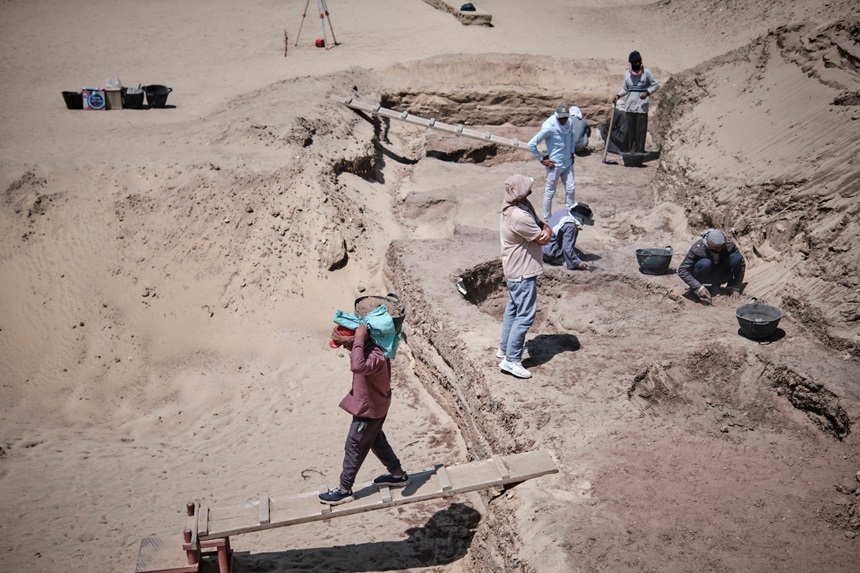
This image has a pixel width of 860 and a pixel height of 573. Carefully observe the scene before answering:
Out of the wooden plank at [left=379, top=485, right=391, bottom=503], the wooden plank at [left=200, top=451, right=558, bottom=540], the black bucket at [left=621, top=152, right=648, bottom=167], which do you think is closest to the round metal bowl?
the wooden plank at [left=200, top=451, right=558, bottom=540]

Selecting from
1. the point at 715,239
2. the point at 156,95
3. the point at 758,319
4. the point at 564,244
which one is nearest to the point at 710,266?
the point at 715,239

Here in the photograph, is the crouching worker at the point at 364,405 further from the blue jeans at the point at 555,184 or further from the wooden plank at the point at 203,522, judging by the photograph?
the blue jeans at the point at 555,184

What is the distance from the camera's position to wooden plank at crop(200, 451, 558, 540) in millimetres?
6043

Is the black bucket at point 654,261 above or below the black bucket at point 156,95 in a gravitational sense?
above

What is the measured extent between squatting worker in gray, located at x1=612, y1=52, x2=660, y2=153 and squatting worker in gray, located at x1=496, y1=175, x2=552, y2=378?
787 centimetres

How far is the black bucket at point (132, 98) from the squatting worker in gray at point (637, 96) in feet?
28.2

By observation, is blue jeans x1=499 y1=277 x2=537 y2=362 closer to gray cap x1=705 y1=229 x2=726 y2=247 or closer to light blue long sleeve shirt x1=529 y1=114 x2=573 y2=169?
gray cap x1=705 y1=229 x2=726 y2=247

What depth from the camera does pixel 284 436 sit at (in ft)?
28.3

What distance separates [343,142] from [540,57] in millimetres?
7025

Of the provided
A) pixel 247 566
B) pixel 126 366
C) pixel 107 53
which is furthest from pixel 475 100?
pixel 247 566

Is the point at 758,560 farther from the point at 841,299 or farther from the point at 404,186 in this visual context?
the point at 404,186

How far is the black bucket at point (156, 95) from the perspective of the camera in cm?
1519

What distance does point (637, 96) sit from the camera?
1440cm

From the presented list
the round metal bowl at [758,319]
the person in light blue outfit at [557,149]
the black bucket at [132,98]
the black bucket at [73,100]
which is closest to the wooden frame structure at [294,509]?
the round metal bowl at [758,319]
